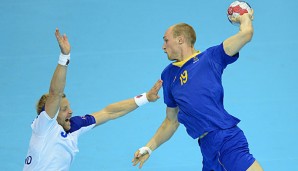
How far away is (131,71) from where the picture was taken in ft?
35.0

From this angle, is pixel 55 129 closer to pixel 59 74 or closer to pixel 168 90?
pixel 59 74

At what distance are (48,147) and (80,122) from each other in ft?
2.11

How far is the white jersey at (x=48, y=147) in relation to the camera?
678 centimetres

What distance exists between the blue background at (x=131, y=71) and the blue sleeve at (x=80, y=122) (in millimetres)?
1511

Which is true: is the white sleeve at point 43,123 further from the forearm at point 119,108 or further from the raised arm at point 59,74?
the forearm at point 119,108

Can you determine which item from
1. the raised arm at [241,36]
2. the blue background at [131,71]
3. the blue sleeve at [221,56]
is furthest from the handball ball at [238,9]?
the blue background at [131,71]

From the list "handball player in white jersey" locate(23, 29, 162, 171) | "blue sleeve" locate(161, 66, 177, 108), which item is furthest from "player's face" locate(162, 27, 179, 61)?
"handball player in white jersey" locate(23, 29, 162, 171)

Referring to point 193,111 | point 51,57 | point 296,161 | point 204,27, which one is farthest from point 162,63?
point 193,111

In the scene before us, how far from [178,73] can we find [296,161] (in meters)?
2.40

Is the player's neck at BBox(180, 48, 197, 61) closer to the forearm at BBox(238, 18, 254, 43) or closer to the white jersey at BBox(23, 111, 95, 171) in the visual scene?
the forearm at BBox(238, 18, 254, 43)

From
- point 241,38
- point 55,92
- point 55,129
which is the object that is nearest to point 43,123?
point 55,129

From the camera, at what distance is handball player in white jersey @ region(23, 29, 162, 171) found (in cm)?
657

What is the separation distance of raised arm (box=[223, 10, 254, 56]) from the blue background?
237 cm

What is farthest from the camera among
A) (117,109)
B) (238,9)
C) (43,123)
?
(117,109)
